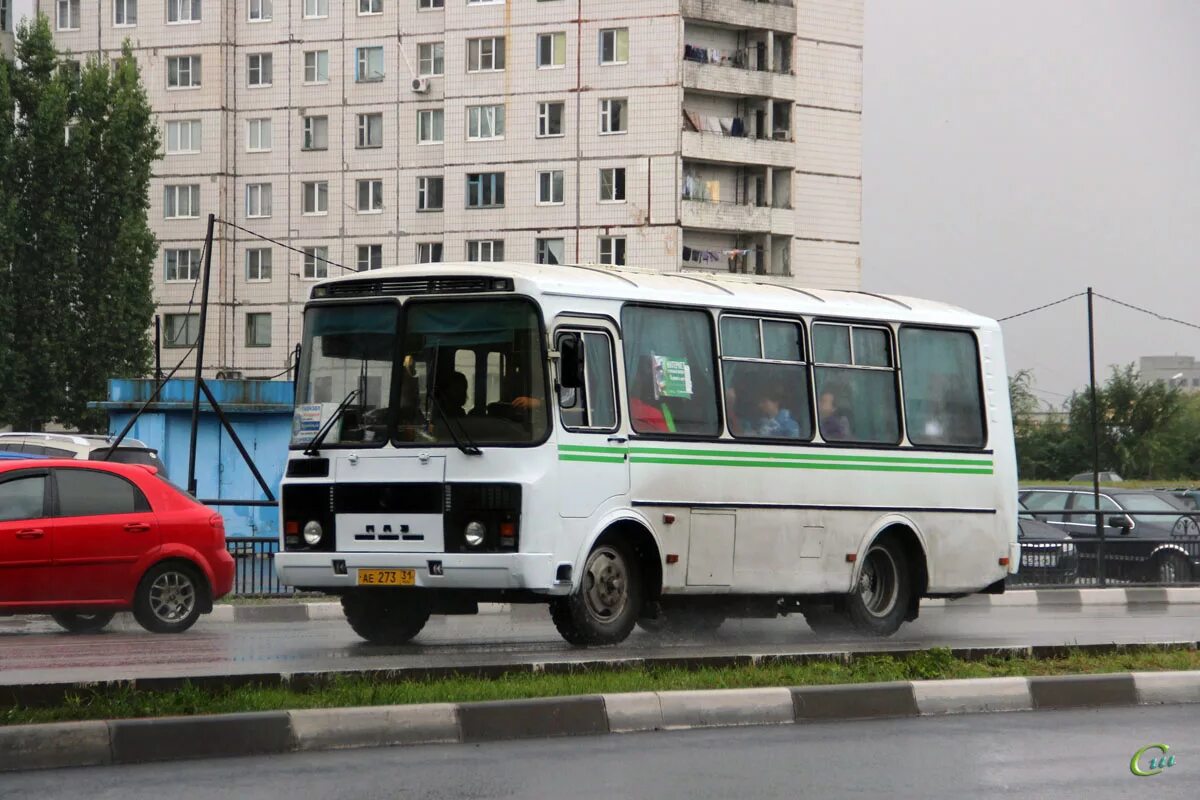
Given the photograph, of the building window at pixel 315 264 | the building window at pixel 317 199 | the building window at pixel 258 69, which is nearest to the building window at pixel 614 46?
the building window at pixel 317 199

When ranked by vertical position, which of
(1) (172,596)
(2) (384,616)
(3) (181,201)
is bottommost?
(2) (384,616)

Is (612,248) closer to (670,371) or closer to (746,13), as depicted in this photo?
(746,13)

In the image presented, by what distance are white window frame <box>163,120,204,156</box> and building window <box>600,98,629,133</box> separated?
59.9 feet

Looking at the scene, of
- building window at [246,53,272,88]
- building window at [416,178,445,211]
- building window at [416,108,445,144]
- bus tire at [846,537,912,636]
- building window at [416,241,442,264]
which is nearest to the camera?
bus tire at [846,537,912,636]

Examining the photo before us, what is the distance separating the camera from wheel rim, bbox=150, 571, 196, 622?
15.9 metres

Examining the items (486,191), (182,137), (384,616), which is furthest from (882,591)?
(182,137)

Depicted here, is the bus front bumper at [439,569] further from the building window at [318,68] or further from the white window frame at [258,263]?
the white window frame at [258,263]

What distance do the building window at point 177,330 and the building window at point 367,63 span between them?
12.3 meters

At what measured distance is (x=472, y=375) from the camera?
13758 mm

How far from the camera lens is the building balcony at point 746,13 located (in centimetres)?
7325

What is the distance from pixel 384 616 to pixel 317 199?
65.3 metres

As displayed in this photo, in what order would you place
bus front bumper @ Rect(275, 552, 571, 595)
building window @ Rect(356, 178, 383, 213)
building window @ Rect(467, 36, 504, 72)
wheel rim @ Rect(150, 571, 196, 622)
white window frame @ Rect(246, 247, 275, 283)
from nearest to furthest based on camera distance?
bus front bumper @ Rect(275, 552, 571, 595) → wheel rim @ Rect(150, 571, 196, 622) → building window @ Rect(467, 36, 504, 72) → building window @ Rect(356, 178, 383, 213) → white window frame @ Rect(246, 247, 275, 283)

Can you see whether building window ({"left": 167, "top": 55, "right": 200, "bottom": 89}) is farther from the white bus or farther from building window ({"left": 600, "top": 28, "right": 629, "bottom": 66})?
the white bus

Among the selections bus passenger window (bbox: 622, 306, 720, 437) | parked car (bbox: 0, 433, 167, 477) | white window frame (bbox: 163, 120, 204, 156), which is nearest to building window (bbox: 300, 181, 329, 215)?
white window frame (bbox: 163, 120, 204, 156)
